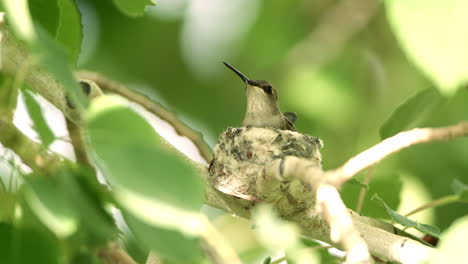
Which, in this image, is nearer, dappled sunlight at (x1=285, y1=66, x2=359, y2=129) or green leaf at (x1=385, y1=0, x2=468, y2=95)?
green leaf at (x1=385, y1=0, x2=468, y2=95)

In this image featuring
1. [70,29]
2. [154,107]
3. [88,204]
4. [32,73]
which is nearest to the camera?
[88,204]

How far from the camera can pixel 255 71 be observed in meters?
6.81

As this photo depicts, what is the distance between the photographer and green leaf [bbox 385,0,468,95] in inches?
40.6

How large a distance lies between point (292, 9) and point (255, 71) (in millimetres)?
889

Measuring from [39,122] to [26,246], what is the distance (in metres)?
0.36

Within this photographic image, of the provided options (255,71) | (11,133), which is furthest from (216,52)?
(11,133)

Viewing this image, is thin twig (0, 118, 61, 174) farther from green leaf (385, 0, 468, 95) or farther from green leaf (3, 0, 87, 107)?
green leaf (385, 0, 468, 95)

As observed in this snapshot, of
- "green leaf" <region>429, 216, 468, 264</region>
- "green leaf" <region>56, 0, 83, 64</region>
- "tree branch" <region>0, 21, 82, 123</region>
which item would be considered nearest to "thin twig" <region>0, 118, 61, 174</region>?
"tree branch" <region>0, 21, 82, 123</region>

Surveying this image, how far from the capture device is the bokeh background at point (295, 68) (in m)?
5.82

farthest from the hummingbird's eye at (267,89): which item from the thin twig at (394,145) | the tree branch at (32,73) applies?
the thin twig at (394,145)

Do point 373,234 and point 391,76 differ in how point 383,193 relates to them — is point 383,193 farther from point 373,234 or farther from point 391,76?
point 391,76

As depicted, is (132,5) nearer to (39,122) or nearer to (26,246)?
(39,122)

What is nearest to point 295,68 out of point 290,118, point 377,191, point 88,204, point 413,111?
point 290,118

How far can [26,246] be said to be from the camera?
166 cm
